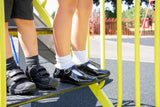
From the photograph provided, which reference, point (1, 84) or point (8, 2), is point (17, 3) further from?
point (1, 84)

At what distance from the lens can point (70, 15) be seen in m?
0.96

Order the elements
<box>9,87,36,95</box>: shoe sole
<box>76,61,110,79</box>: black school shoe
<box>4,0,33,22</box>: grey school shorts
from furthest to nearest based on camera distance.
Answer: <box>76,61,110,79</box>: black school shoe
<box>4,0,33,22</box>: grey school shorts
<box>9,87,36,95</box>: shoe sole

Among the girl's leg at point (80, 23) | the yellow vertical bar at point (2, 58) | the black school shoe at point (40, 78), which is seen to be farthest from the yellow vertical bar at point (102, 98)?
the yellow vertical bar at point (2, 58)

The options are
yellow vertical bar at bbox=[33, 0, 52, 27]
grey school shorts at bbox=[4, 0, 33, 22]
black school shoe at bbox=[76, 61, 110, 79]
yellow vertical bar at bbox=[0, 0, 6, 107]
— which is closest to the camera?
yellow vertical bar at bbox=[0, 0, 6, 107]

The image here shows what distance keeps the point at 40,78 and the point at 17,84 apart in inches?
4.4

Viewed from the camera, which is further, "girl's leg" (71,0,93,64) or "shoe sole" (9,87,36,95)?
"girl's leg" (71,0,93,64)

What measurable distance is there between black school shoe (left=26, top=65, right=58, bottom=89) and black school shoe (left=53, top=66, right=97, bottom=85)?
86 mm

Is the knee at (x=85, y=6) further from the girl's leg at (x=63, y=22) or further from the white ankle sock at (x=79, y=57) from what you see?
the white ankle sock at (x=79, y=57)

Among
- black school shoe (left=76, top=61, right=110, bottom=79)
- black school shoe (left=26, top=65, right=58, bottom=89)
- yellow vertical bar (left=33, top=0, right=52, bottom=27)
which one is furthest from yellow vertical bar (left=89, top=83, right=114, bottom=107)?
yellow vertical bar (left=33, top=0, right=52, bottom=27)

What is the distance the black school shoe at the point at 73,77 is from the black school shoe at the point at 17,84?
0.19 metres

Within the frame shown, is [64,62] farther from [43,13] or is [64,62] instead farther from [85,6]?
[43,13]

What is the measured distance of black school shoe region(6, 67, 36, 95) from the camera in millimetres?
778

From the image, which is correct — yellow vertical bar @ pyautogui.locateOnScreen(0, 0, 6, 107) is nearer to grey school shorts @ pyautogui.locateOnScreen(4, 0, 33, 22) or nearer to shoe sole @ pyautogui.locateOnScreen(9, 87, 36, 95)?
shoe sole @ pyautogui.locateOnScreen(9, 87, 36, 95)
